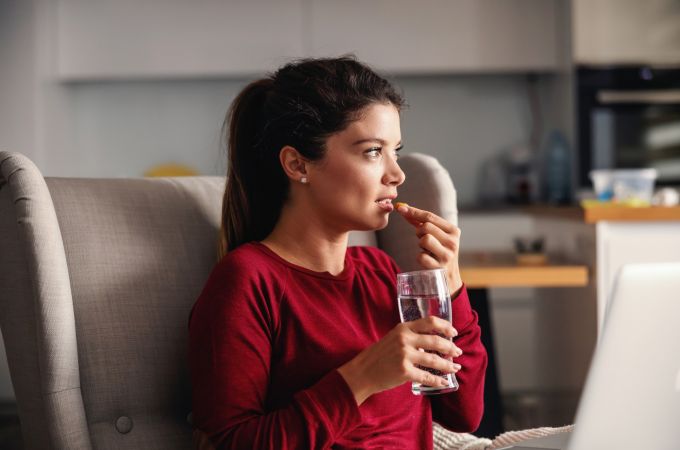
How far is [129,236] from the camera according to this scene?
1431 millimetres

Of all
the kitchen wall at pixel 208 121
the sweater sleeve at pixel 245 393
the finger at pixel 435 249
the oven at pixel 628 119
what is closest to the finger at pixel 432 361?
the sweater sleeve at pixel 245 393

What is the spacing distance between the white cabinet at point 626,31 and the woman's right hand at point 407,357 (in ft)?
10.3

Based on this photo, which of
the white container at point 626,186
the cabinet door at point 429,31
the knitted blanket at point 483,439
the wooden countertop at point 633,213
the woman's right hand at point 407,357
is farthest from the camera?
the cabinet door at point 429,31

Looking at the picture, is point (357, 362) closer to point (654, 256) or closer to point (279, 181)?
point (279, 181)

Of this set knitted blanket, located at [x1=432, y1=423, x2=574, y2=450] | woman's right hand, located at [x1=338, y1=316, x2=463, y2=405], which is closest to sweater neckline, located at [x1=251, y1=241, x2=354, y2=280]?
woman's right hand, located at [x1=338, y1=316, x2=463, y2=405]

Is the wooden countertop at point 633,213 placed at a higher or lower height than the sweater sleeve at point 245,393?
higher

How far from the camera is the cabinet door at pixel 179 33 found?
421cm

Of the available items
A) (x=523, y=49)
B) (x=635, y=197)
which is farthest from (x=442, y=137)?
(x=635, y=197)

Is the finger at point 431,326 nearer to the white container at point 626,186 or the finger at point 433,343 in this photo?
the finger at point 433,343

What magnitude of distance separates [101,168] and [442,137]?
1826mm

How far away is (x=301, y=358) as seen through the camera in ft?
4.05

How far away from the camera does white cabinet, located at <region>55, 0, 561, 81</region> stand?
4.20 m

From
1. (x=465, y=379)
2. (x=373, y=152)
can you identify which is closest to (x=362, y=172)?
A: (x=373, y=152)

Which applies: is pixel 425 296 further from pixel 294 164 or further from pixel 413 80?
pixel 413 80
